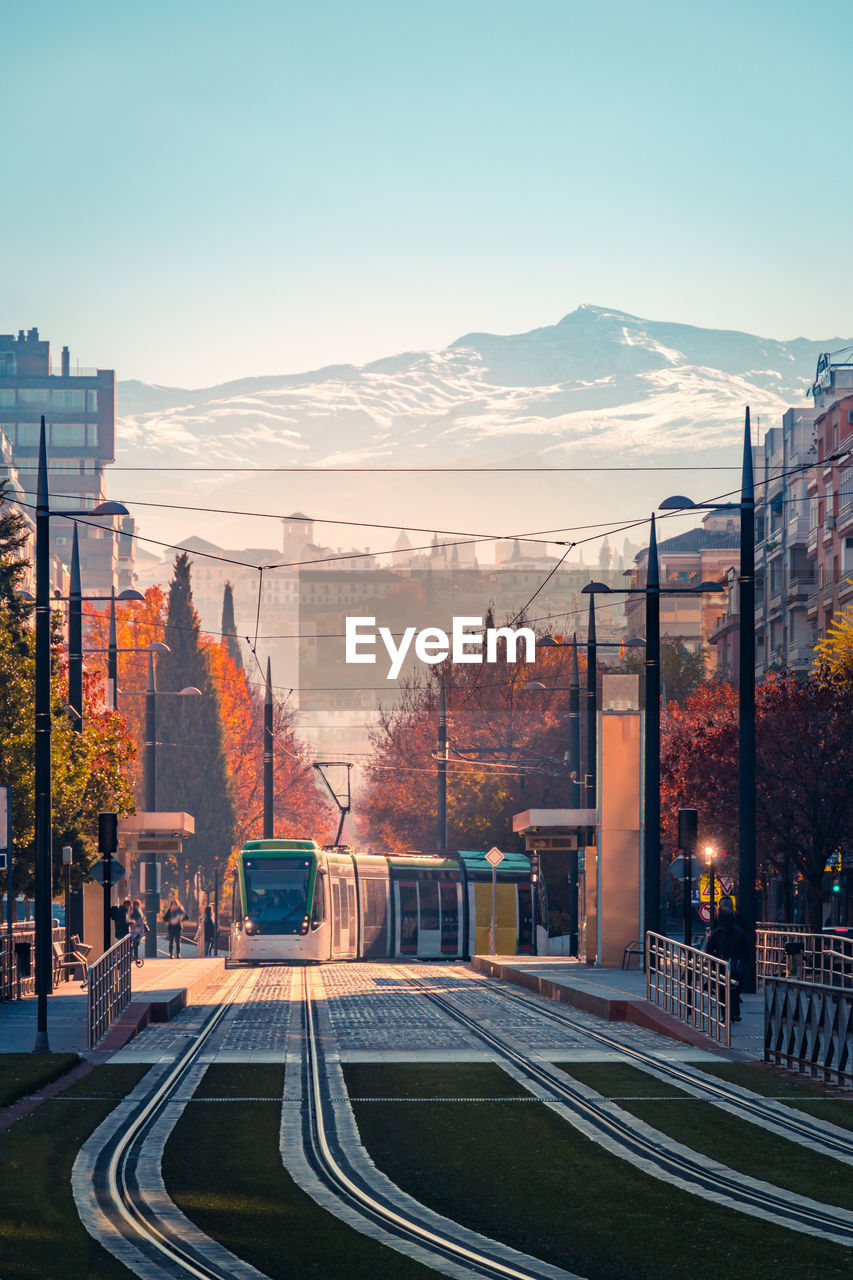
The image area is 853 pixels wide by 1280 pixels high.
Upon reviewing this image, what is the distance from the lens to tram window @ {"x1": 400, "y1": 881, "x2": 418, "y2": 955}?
51375mm

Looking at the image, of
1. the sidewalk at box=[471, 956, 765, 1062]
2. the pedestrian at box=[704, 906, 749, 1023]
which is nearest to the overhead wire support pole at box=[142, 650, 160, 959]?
the sidewalk at box=[471, 956, 765, 1062]

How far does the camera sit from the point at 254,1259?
9.22 meters

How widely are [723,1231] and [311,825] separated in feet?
321

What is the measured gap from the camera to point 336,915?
47.3 m

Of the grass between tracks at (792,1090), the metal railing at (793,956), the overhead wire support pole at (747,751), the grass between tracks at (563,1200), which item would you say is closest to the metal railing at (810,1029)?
the grass between tracks at (792,1090)

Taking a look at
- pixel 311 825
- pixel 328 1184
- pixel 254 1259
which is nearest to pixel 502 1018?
pixel 328 1184

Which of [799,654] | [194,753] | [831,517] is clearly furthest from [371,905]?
[194,753]

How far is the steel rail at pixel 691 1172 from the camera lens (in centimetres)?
1027

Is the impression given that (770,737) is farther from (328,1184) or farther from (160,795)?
(160,795)

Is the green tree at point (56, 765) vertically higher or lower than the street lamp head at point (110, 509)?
lower

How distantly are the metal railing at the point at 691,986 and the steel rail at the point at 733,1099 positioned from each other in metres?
1.06

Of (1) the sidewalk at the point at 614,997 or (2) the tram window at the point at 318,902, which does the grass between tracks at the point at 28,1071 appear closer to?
(1) the sidewalk at the point at 614,997

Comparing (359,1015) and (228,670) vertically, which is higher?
(228,670)

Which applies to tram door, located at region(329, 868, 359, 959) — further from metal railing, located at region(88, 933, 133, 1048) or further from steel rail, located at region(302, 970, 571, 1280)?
steel rail, located at region(302, 970, 571, 1280)
